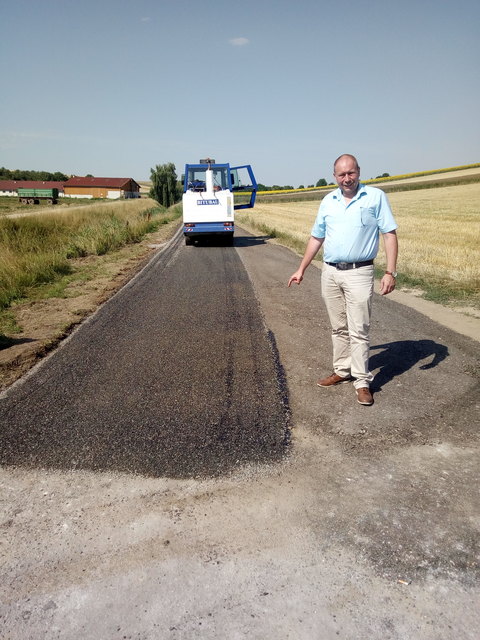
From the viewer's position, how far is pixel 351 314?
394 centimetres

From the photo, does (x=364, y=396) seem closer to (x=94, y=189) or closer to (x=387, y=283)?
(x=387, y=283)

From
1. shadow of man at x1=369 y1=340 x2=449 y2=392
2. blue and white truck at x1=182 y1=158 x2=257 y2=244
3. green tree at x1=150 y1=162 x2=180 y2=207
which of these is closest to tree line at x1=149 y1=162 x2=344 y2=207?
green tree at x1=150 y1=162 x2=180 y2=207

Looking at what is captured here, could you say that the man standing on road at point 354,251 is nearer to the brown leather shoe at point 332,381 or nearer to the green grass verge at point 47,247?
the brown leather shoe at point 332,381

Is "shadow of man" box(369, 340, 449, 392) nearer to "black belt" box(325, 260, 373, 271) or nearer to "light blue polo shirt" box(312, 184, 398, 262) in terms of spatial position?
"black belt" box(325, 260, 373, 271)

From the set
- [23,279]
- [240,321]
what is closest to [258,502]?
[240,321]

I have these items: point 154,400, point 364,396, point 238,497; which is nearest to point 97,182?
point 154,400

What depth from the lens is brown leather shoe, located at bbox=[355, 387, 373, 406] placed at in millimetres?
3834

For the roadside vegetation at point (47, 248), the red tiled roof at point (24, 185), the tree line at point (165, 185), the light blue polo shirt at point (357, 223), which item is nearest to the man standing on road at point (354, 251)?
the light blue polo shirt at point (357, 223)

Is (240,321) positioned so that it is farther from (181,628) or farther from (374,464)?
(181,628)

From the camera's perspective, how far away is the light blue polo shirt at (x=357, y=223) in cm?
370

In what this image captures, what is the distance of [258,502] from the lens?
2.59m

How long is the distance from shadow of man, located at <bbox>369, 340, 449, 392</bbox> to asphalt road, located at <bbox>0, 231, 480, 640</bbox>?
0.03m

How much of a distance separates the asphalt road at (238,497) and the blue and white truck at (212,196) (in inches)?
454

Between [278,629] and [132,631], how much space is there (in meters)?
0.60
